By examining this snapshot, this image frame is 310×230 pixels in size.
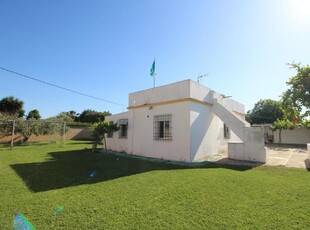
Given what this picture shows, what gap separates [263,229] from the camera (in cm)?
309

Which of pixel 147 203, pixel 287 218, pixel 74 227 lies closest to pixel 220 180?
pixel 287 218

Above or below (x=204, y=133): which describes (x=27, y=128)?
above

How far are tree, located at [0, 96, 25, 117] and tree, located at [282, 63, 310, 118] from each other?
114ft

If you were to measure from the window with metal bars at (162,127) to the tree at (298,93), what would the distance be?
6621mm

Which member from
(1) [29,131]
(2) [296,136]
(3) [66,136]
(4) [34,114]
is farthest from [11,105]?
(2) [296,136]

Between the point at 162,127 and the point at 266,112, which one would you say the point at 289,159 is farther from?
the point at 266,112

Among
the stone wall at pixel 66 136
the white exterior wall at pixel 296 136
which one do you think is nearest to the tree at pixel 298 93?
the white exterior wall at pixel 296 136

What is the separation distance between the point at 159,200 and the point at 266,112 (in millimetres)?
37803

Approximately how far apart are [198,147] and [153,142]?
274cm

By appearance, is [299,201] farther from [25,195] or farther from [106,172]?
[25,195]

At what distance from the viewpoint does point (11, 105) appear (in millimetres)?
29625

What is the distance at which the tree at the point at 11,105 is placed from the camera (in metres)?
29.1

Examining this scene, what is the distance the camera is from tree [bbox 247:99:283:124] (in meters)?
34.0

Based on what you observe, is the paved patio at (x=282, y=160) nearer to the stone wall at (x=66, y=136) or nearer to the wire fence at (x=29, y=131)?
the wire fence at (x=29, y=131)
